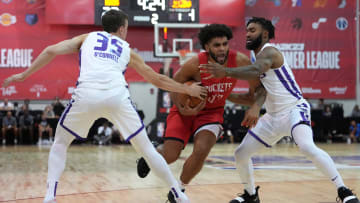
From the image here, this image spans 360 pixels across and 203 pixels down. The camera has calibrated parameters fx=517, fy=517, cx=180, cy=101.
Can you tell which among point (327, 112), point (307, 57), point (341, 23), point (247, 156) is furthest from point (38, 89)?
point (247, 156)

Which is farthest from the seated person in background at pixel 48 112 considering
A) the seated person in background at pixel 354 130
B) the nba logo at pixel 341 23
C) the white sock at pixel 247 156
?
the white sock at pixel 247 156

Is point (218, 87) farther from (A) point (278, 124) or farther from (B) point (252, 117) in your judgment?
(A) point (278, 124)

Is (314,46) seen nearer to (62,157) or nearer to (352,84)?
(352,84)

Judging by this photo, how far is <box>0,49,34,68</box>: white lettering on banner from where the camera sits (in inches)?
731

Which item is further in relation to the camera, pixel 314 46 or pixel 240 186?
pixel 314 46

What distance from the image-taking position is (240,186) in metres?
6.63

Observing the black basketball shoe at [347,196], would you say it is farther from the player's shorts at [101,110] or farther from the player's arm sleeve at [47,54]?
the player's arm sleeve at [47,54]

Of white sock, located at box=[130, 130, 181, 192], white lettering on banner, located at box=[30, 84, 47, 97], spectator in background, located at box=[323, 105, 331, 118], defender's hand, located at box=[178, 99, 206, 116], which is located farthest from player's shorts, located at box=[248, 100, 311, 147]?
white lettering on banner, located at box=[30, 84, 47, 97]

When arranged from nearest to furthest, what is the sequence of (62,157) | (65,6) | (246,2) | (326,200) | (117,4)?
(62,157)
(326,200)
(117,4)
(65,6)
(246,2)

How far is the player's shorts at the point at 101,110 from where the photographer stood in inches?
174

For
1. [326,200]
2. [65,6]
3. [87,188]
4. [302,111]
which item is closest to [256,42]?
[302,111]

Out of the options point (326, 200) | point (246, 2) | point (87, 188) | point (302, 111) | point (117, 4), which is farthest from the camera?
point (246, 2)

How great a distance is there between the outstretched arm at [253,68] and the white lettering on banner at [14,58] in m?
15.0

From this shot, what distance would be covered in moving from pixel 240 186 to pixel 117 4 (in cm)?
749
